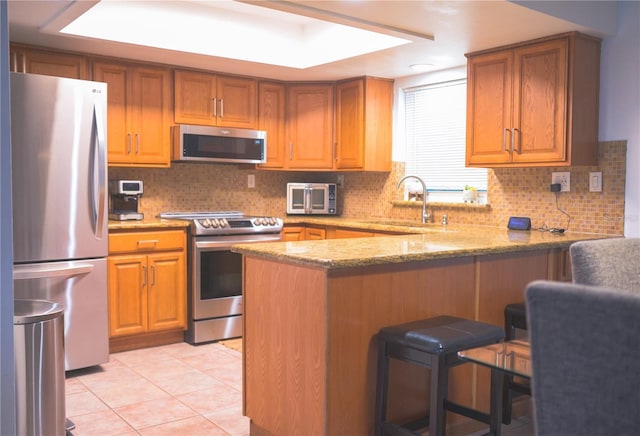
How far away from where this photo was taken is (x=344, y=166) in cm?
522

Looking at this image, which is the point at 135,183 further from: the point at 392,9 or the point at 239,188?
the point at 392,9

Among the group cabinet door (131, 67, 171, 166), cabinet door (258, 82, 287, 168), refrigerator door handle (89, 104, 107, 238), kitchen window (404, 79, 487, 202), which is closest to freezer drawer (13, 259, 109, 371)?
refrigerator door handle (89, 104, 107, 238)

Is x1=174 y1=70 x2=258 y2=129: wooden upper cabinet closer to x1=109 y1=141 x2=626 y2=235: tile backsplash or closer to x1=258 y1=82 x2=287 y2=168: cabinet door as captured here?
x1=258 y1=82 x2=287 y2=168: cabinet door

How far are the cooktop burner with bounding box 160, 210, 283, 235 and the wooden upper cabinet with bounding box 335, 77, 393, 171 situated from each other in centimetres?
88

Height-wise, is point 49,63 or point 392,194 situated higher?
point 49,63

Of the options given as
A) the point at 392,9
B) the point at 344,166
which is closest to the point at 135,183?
the point at 344,166

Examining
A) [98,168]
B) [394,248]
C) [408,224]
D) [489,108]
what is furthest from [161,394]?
[489,108]

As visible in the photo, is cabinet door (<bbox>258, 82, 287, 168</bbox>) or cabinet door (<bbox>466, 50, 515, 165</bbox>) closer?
cabinet door (<bbox>466, 50, 515, 165</bbox>)

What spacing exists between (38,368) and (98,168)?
156 cm

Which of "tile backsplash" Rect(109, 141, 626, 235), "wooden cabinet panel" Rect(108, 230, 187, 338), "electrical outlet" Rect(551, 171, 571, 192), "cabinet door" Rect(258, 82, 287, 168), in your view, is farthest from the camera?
"cabinet door" Rect(258, 82, 287, 168)

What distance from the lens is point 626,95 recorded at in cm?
362

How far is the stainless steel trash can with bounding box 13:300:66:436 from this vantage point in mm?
2262

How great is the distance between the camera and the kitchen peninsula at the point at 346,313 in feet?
7.70

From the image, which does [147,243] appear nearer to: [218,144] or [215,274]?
[215,274]
